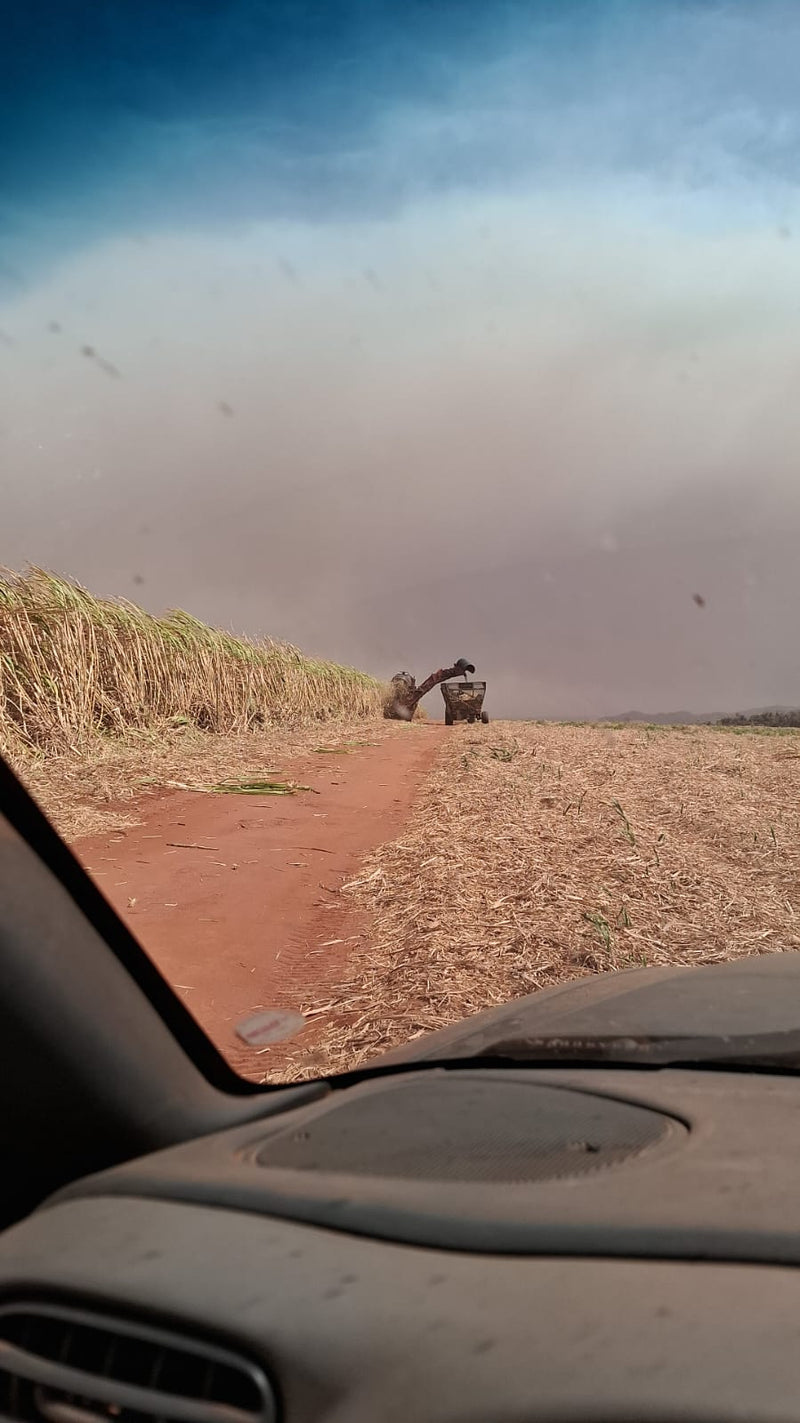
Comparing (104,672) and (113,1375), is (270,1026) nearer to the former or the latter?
(113,1375)

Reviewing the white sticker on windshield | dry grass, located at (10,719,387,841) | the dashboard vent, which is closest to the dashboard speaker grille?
the dashboard vent

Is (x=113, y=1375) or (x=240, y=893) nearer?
(x=113, y=1375)

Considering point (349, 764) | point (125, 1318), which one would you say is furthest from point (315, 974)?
point (349, 764)

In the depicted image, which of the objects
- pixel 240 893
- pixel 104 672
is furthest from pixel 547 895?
pixel 104 672

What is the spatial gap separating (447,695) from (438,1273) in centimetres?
3111

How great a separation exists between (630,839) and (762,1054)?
455 centimetres

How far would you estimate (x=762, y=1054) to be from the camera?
1663 millimetres

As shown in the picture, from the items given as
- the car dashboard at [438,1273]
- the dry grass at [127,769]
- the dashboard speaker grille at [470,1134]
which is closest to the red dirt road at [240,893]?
the dry grass at [127,769]

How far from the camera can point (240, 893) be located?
15.8ft

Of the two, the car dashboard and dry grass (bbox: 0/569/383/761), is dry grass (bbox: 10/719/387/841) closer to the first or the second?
dry grass (bbox: 0/569/383/761)

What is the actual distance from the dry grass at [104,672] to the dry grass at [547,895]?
12.3 ft

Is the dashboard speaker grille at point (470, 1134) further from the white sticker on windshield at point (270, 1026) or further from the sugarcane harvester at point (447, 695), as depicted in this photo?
the sugarcane harvester at point (447, 695)

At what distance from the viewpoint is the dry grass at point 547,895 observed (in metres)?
3.70

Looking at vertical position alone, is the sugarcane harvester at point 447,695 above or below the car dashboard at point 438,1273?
above
